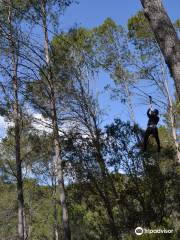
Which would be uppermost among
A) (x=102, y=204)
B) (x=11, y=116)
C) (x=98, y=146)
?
(x=11, y=116)

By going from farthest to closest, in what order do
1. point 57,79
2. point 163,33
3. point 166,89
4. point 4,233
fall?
point 4,233 < point 166,89 < point 57,79 < point 163,33

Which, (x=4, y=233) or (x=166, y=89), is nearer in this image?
(x=166, y=89)

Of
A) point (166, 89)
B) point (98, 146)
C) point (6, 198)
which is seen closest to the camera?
point (98, 146)

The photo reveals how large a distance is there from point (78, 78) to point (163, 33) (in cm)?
935

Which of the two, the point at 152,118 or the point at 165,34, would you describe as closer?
the point at 165,34

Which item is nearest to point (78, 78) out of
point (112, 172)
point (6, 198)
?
point (112, 172)

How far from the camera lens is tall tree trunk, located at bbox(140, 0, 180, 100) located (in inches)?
168

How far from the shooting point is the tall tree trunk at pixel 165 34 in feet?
14.0

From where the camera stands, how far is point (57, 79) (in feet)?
43.9

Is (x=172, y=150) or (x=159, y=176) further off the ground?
(x=172, y=150)

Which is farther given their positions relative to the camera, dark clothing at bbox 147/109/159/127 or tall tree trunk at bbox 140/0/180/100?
dark clothing at bbox 147/109/159/127

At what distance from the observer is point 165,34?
14.7 feet

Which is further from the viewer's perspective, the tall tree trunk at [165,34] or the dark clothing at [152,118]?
the dark clothing at [152,118]

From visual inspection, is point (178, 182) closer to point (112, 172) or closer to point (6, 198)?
point (112, 172)
